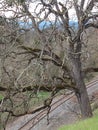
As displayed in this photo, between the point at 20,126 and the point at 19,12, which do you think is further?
the point at 20,126

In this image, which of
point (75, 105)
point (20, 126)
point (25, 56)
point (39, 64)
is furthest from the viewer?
point (75, 105)

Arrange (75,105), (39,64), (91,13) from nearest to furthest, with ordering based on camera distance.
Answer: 1. (39,64)
2. (91,13)
3. (75,105)

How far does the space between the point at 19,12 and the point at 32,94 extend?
3.34 meters

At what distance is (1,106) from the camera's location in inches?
671

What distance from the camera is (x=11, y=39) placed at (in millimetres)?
17797

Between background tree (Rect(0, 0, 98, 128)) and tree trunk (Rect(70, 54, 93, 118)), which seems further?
tree trunk (Rect(70, 54, 93, 118))

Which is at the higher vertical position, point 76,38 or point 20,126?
point 76,38

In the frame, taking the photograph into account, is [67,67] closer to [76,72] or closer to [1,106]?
[76,72]

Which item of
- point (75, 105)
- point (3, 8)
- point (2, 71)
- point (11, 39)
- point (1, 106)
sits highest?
point (3, 8)

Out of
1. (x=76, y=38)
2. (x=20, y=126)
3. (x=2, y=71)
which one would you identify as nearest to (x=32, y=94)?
(x=2, y=71)

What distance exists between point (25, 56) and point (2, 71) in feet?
6.19

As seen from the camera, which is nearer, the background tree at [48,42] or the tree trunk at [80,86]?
the background tree at [48,42]

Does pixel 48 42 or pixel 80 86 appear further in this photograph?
pixel 80 86

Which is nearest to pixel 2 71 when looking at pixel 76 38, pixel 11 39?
pixel 11 39
